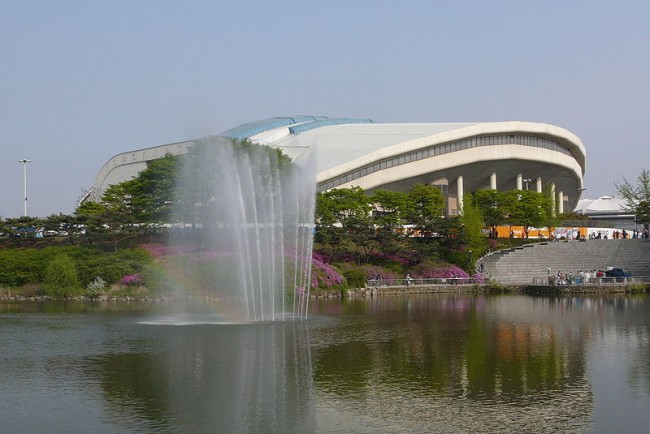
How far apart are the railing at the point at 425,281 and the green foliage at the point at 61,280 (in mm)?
15353

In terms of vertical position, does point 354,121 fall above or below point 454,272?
above

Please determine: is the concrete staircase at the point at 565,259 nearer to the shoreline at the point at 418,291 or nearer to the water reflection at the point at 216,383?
the shoreline at the point at 418,291

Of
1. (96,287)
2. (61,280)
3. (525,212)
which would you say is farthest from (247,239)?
(525,212)

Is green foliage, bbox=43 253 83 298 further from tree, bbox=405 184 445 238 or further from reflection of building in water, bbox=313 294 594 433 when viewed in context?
tree, bbox=405 184 445 238

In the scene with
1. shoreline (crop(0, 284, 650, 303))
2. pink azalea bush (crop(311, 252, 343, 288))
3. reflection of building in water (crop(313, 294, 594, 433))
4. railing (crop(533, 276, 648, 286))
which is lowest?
reflection of building in water (crop(313, 294, 594, 433))

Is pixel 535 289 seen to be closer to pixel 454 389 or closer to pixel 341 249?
pixel 341 249

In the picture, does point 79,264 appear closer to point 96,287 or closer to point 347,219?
point 96,287

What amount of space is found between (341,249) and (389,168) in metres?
17.8

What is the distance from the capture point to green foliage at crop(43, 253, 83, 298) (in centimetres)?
4050

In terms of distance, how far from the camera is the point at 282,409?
16.0 meters

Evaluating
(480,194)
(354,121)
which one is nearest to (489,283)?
(480,194)

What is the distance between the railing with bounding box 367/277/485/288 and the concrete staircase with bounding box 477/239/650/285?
2.43 metres

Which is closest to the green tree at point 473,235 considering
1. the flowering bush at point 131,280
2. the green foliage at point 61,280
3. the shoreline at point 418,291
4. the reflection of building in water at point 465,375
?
the shoreline at point 418,291

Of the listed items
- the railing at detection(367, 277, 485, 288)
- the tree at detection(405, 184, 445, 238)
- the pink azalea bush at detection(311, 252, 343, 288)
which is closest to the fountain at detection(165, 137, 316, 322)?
the pink azalea bush at detection(311, 252, 343, 288)
